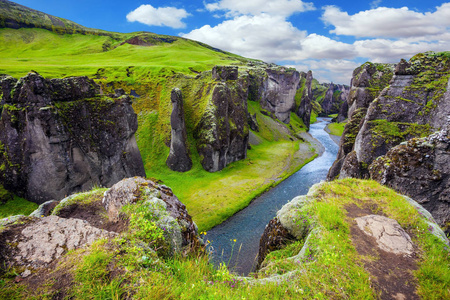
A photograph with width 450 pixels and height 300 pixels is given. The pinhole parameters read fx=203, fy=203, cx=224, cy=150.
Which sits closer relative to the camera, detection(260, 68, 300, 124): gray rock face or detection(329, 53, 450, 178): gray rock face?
detection(329, 53, 450, 178): gray rock face

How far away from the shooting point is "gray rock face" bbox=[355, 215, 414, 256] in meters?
8.41

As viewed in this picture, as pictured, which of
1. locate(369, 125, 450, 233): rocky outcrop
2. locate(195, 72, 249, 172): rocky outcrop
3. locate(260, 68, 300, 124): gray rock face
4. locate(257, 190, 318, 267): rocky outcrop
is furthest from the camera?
locate(260, 68, 300, 124): gray rock face

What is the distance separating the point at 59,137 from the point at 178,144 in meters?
22.1

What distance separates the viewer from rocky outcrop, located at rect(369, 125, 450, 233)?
15148mm

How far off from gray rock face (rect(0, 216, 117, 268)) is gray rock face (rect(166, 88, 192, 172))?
37.7 metres

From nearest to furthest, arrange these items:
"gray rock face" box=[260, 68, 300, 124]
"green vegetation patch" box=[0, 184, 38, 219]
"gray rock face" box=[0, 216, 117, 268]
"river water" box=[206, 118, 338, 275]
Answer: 1. "gray rock face" box=[0, 216, 117, 268]
2. "green vegetation patch" box=[0, 184, 38, 219]
3. "river water" box=[206, 118, 338, 275]
4. "gray rock face" box=[260, 68, 300, 124]

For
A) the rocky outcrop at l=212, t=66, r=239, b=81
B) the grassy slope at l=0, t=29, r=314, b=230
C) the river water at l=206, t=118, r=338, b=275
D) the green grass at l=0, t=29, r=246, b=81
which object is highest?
the green grass at l=0, t=29, r=246, b=81

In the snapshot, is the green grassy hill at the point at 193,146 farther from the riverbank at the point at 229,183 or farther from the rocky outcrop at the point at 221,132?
the rocky outcrop at the point at 221,132

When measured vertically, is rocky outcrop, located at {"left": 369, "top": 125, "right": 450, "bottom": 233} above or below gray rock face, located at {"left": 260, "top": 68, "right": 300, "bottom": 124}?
below

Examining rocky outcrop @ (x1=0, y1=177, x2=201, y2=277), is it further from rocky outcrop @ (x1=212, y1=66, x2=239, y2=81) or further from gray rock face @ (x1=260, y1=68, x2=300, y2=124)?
gray rock face @ (x1=260, y1=68, x2=300, y2=124)

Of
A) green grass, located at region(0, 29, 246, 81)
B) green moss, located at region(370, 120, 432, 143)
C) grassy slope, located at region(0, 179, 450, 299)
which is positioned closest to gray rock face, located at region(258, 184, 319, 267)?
grassy slope, located at region(0, 179, 450, 299)

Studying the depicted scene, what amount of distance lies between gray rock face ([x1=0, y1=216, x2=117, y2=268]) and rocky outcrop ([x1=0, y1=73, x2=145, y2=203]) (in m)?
22.7

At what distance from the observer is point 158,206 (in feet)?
32.2

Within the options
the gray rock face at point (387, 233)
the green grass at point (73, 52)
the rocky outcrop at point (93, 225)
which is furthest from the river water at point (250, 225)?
the green grass at point (73, 52)
